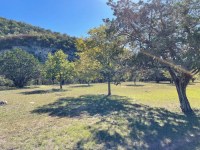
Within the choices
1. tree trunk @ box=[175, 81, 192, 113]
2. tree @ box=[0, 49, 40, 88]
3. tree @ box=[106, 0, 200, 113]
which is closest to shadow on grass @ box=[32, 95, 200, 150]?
tree trunk @ box=[175, 81, 192, 113]

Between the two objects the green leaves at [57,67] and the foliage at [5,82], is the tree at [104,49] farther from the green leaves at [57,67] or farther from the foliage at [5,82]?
the foliage at [5,82]

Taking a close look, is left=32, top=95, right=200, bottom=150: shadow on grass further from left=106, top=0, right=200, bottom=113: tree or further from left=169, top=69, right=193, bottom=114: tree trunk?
left=106, top=0, right=200, bottom=113: tree

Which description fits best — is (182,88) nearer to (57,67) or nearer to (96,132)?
(96,132)

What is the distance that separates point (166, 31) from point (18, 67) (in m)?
42.2

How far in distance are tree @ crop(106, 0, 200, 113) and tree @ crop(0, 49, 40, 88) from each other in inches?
1509

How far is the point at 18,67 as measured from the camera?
51375 millimetres

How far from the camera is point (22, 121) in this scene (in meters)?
13.4

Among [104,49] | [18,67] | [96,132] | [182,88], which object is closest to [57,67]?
[18,67]

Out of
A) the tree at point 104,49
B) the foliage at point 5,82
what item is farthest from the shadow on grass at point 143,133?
the foliage at point 5,82

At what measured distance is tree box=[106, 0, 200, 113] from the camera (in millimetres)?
14023

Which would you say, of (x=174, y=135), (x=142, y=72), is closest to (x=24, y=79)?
(x=142, y=72)

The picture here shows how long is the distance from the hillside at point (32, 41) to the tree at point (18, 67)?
2461cm

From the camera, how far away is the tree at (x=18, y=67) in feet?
167

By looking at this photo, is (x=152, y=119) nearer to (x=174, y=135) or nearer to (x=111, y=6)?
(x=174, y=135)
